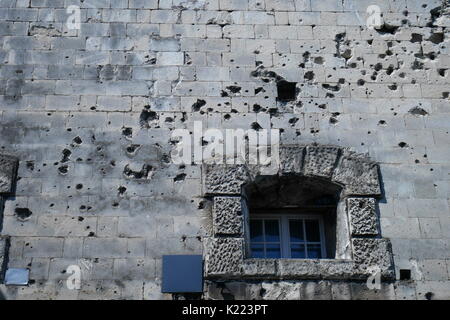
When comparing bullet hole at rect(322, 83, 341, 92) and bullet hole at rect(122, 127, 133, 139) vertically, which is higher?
bullet hole at rect(322, 83, 341, 92)

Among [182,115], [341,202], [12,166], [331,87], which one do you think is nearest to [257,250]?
[341,202]

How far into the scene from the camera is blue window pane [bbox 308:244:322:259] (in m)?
7.31

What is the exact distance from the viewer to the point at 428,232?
703 centimetres

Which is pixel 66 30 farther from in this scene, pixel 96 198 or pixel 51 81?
pixel 96 198

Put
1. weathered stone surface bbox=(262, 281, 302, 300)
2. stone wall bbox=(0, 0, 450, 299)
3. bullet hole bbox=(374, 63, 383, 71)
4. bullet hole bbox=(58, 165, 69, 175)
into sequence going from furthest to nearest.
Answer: bullet hole bbox=(374, 63, 383, 71) → bullet hole bbox=(58, 165, 69, 175) → stone wall bbox=(0, 0, 450, 299) → weathered stone surface bbox=(262, 281, 302, 300)

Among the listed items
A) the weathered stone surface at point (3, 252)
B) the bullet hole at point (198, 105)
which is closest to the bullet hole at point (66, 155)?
the weathered stone surface at point (3, 252)

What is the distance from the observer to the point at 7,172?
7090 mm

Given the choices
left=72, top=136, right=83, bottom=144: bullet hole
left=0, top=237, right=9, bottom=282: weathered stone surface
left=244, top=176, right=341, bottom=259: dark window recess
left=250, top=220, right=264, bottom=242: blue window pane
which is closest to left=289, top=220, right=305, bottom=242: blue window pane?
left=244, top=176, right=341, bottom=259: dark window recess

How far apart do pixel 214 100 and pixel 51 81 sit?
1.68 metres

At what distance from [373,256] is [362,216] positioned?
41cm

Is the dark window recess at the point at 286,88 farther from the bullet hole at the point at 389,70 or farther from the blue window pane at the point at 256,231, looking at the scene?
the blue window pane at the point at 256,231

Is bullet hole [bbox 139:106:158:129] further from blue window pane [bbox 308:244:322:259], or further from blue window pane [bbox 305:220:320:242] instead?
blue window pane [bbox 308:244:322:259]

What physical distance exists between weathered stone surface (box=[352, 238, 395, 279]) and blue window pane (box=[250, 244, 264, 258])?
918mm

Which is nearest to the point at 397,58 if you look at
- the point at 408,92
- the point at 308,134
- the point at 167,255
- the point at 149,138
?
the point at 408,92
